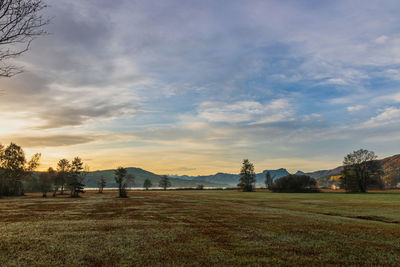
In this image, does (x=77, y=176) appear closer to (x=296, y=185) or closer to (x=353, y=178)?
(x=296, y=185)

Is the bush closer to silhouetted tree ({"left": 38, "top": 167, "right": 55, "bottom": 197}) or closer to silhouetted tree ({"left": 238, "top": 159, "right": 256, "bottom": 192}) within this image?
silhouetted tree ({"left": 238, "top": 159, "right": 256, "bottom": 192})

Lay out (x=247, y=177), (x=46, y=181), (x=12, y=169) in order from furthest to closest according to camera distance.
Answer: (x=247, y=177) → (x=46, y=181) → (x=12, y=169)

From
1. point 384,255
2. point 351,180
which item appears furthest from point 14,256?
point 351,180

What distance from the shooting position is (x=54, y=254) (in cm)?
945

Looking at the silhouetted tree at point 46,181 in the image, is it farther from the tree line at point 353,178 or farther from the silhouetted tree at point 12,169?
the tree line at point 353,178

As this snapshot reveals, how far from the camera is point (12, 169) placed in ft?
260

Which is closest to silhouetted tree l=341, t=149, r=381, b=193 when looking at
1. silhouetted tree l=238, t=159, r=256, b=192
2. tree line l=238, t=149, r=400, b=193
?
tree line l=238, t=149, r=400, b=193

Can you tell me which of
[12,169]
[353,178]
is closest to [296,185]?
[353,178]

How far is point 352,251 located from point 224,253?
18.5 feet

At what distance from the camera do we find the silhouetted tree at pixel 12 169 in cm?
7759

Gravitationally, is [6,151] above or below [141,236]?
above

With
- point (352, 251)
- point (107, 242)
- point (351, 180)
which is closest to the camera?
point (352, 251)

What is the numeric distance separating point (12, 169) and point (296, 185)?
366 ft

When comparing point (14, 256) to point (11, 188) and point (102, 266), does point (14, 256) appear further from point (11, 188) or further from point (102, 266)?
point (11, 188)
